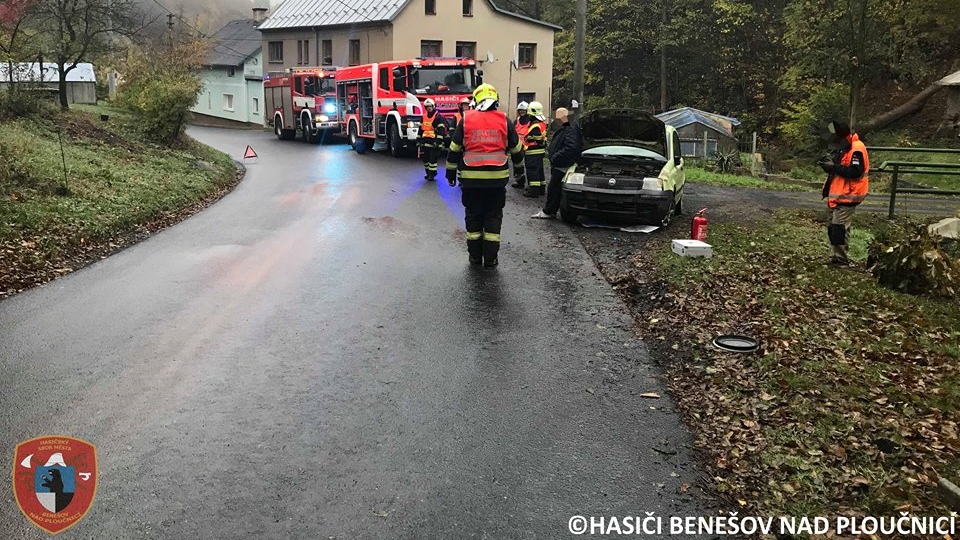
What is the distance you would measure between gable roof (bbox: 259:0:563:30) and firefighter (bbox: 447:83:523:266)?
3292cm

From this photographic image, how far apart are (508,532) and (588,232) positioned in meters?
8.48

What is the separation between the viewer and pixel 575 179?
39.5 feet

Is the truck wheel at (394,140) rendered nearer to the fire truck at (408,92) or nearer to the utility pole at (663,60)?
the fire truck at (408,92)

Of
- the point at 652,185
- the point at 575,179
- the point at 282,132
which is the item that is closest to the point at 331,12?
the point at 282,132

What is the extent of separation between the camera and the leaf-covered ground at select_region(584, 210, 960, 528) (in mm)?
4203

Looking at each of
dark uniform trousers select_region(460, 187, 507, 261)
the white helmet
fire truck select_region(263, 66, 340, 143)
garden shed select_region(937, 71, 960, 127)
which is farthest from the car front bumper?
fire truck select_region(263, 66, 340, 143)

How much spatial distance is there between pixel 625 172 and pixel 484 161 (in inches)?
149

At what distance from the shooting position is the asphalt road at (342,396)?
393 cm

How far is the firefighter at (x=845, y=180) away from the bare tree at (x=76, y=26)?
70.1ft

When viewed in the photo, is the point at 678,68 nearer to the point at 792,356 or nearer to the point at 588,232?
the point at 588,232

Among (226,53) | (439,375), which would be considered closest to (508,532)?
(439,375)

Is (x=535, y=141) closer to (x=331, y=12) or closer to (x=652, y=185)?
(x=652, y=185)

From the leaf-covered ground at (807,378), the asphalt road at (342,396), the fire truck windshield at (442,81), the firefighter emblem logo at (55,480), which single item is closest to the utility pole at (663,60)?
the fire truck windshield at (442,81)

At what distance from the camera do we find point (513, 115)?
4425 centimetres
